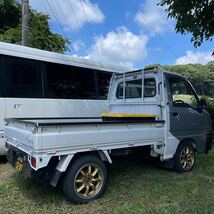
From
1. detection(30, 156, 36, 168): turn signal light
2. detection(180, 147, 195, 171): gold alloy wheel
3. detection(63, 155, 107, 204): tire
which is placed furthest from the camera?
detection(180, 147, 195, 171): gold alloy wheel

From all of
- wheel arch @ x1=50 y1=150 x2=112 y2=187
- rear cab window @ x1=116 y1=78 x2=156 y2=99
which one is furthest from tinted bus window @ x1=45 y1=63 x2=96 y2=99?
wheel arch @ x1=50 y1=150 x2=112 y2=187

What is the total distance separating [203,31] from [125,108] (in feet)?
8.29

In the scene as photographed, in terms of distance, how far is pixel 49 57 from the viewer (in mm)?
7156

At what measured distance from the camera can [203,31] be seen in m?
6.53

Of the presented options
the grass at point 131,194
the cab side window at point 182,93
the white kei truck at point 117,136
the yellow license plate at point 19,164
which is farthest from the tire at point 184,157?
the yellow license plate at point 19,164

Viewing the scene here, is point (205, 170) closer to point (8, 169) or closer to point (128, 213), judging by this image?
point (128, 213)

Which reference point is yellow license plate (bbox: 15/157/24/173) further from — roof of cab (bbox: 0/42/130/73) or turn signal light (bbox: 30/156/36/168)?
roof of cab (bbox: 0/42/130/73)

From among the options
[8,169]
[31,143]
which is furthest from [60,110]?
[31,143]

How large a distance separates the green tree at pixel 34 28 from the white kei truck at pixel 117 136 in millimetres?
9715

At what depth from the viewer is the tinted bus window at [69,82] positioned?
7.24m

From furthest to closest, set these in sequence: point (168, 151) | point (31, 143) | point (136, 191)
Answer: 1. point (168, 151)
2. point (136, 191)
3. point (31, 143)

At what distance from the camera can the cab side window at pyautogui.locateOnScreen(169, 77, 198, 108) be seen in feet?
19.7

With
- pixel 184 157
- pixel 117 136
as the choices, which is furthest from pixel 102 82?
pixel 117 136

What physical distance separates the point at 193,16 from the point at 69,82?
354cm
